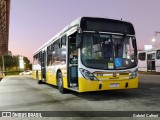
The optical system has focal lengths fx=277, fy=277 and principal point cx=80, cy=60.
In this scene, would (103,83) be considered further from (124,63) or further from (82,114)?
(82,114)

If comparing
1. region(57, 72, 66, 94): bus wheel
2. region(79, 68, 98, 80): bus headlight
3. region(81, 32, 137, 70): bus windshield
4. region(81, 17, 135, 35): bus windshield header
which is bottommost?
region(57, 72, 66, 94): bus wheel

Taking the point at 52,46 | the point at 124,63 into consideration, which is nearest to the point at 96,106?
the point at 124,63

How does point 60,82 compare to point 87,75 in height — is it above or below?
below

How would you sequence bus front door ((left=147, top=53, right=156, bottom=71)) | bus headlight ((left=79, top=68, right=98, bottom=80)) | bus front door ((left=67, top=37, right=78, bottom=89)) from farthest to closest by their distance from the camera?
bus front door ((left=147, top=53, right=156, bottom=71)), bus front door ((left=67, top=37, right=78, bottom=89)), bus headlight ((left=79, top=68, right=98, bottom=80))

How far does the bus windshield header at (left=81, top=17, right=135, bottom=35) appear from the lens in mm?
9773

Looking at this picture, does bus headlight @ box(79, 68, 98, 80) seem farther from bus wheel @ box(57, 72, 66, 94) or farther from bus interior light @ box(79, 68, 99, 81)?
bus wheel @ box(57, 72, 66, 94)

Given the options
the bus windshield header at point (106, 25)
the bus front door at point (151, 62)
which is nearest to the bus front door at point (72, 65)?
the bus windshield header at point (106, 25)

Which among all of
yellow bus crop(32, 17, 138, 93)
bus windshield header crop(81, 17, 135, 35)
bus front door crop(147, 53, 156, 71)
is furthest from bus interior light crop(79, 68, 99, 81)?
bus front door crop(147, 53, 156, 71)

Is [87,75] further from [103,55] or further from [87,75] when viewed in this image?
[103,55]

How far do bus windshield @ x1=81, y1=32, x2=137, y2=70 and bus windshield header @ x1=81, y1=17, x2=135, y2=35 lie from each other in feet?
0.65

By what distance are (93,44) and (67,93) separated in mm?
3397

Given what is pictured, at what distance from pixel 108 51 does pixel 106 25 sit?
0.98m

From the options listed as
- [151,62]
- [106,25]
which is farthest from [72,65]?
[151,62]

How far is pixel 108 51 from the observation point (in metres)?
9.73
